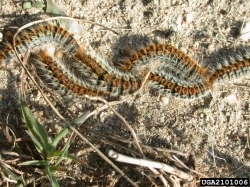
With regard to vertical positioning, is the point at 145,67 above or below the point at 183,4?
below

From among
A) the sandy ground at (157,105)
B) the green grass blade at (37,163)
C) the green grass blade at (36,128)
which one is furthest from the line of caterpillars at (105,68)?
the green grass blade at (37,163)

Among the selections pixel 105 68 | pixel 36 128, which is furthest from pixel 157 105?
pixel 36 128

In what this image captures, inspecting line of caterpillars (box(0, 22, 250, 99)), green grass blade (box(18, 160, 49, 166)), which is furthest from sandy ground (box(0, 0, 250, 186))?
green grass blade (box(18, 160, 49, 166))

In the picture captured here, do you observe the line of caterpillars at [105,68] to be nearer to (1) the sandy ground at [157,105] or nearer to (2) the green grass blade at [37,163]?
(1) the sandy ground at [157,105]

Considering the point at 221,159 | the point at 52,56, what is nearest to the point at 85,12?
the point at 52,56

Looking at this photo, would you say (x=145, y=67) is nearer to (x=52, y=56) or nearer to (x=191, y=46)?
(x=191, y=46)
